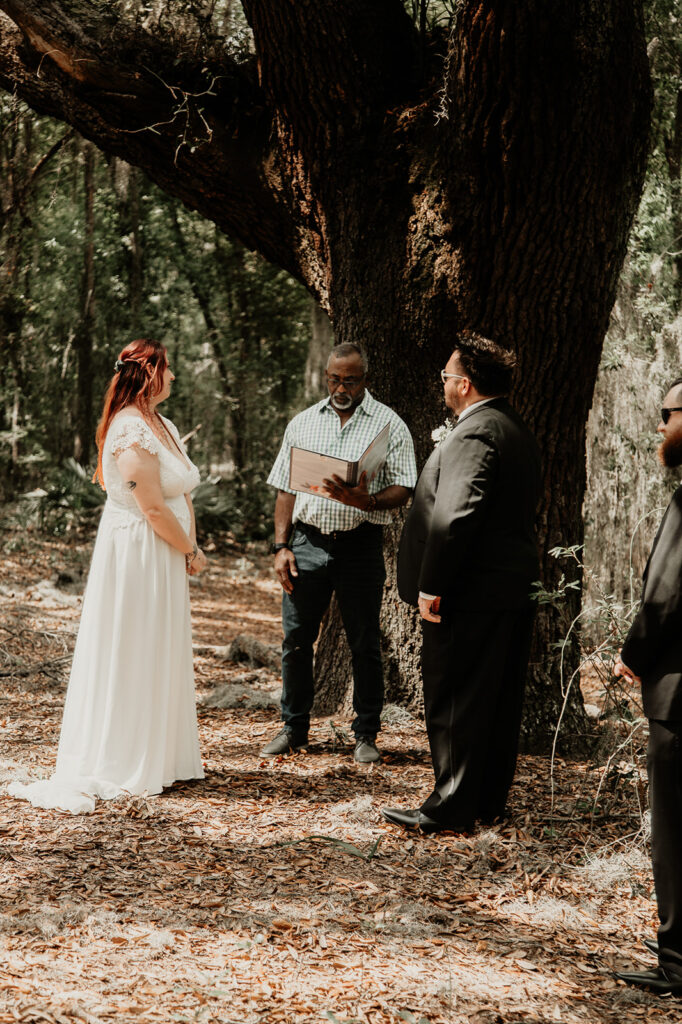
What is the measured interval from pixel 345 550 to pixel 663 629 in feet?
8.41

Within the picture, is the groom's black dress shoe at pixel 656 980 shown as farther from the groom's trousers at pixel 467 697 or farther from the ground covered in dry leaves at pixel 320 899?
the groom's trousers at pixel 467 697

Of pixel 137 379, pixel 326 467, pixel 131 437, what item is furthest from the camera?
pixel 326 467

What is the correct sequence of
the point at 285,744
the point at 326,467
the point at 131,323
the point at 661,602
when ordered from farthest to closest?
the point at 131,323 < the point at 285,744 < the point at 326,467 < the point at 661,602

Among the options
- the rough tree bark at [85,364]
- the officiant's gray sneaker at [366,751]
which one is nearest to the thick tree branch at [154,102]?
the officiant's gray sneaker at [366,751]

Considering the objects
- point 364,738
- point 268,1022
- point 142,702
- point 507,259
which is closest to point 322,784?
point 364,738

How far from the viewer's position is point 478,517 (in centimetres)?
452

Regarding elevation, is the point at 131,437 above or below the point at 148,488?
above

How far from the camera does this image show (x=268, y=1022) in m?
3.04

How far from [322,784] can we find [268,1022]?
2.35 meters

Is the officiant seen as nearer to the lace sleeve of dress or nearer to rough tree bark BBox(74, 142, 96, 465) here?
the lace sleeve of dress

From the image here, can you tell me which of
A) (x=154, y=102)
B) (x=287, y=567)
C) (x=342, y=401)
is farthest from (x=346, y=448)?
(x=154, y=102)

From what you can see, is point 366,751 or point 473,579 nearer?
point 473,579

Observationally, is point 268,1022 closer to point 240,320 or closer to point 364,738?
point 364,738

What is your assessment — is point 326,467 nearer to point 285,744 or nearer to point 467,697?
point 467,697
